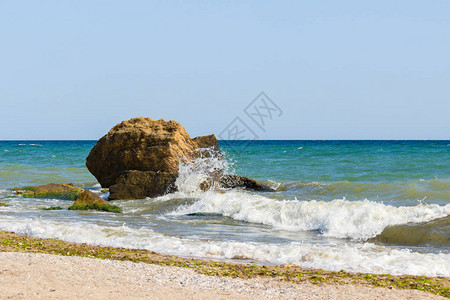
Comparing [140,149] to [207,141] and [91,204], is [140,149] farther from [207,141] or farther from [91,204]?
[91,204]

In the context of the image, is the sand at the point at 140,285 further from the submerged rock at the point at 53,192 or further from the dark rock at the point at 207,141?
the dark rock at the point at 207,141

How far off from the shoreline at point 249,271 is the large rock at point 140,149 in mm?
7999

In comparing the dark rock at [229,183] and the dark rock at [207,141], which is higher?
the dark rock at [207,141]

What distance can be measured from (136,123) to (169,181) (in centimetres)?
274

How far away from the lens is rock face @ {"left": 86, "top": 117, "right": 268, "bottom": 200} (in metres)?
16.2

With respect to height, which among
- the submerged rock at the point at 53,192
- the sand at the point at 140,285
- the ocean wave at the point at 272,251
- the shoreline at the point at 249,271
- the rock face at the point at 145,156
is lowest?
the submerged rock at the point at 53,192

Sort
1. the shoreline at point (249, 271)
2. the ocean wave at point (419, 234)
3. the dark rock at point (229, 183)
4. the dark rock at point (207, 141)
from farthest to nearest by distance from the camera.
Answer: the dark rock at point (207, 141) < the dark rock at point (229, 183) < the ocean wave at point (419, 234) < the shoreline at point (249, 271)

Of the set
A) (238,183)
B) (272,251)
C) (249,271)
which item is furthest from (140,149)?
(249,271)

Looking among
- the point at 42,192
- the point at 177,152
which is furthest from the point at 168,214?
the point at 42,192

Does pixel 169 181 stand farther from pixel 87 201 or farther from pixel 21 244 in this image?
pixel 21 244

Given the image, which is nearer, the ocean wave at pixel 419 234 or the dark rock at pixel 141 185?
the ocean wave at pixel 419 234

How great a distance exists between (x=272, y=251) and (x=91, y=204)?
7.24 metres

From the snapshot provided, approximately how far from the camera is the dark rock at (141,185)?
16031 mm

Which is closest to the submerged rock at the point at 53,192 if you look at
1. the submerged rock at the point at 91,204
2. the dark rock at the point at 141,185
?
the dark rock at the point at 141,185
